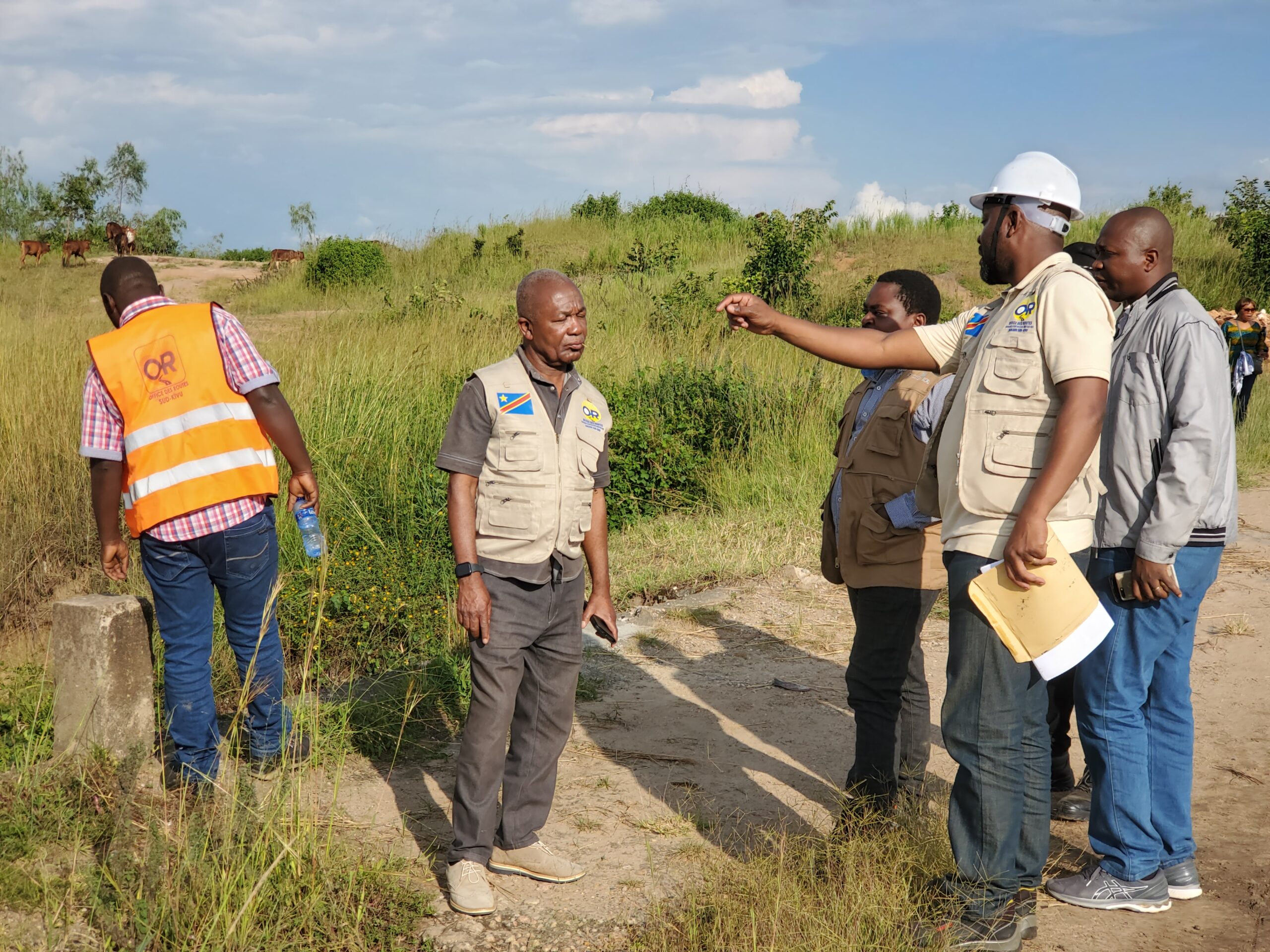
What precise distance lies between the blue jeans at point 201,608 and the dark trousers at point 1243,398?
12014 millimetres

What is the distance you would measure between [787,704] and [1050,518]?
279 cm

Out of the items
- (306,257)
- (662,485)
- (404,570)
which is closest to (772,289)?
(662,485)

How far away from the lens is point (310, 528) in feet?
13.0

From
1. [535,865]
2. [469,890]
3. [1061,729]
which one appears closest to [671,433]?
[1061,729]

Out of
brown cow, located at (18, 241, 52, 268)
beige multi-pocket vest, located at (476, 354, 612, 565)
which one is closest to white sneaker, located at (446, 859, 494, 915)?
beige multi-pocket vest, located at (476, 354, 612, 565)

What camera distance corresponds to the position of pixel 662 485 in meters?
9.43

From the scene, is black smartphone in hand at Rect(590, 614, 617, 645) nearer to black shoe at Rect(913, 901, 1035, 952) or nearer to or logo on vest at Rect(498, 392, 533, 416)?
or logo on vest at Rect(498, 392, 533, 416)

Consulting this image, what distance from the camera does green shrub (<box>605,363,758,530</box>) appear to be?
30.2ft

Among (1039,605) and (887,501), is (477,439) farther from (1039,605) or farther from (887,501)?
(1039,605)

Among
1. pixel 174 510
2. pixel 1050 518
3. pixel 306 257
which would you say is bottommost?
pixel 174 510

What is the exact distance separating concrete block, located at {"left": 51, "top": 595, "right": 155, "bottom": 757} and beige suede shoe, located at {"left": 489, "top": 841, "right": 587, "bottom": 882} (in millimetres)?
1647

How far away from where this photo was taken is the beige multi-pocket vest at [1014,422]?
2.69 meters

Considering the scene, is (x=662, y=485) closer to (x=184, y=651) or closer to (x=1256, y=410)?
(x=184, y=651)

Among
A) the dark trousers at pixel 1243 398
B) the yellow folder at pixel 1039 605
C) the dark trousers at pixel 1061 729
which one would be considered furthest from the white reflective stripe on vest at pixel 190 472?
the dark trousers at pixel 1243 398
